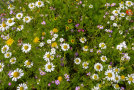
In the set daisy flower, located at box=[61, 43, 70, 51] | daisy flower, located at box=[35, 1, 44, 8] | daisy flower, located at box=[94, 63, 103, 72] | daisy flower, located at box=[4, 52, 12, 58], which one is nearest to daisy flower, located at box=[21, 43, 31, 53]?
daisy flower, located at box=[4, 52, 12, 58]

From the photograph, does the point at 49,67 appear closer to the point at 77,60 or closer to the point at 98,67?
the point at 77,60

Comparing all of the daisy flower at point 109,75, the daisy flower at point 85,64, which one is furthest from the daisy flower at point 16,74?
the daisy flower at point 109,75

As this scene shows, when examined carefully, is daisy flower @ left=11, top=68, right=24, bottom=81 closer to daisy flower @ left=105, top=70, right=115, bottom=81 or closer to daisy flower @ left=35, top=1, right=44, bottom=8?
daisy flower @ left=105, top=70, right=115, bottom=81

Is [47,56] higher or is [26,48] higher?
[26,48]

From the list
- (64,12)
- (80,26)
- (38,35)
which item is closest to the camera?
(38,35)

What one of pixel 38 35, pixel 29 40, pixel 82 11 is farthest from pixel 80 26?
pixel 29 40

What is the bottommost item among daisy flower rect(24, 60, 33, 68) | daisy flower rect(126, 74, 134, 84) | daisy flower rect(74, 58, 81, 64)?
daisy flower rect(126, 74, 134, 84)

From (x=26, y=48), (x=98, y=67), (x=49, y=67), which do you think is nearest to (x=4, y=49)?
(x=26, y=48)

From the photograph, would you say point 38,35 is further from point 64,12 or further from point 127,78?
point 127,78
